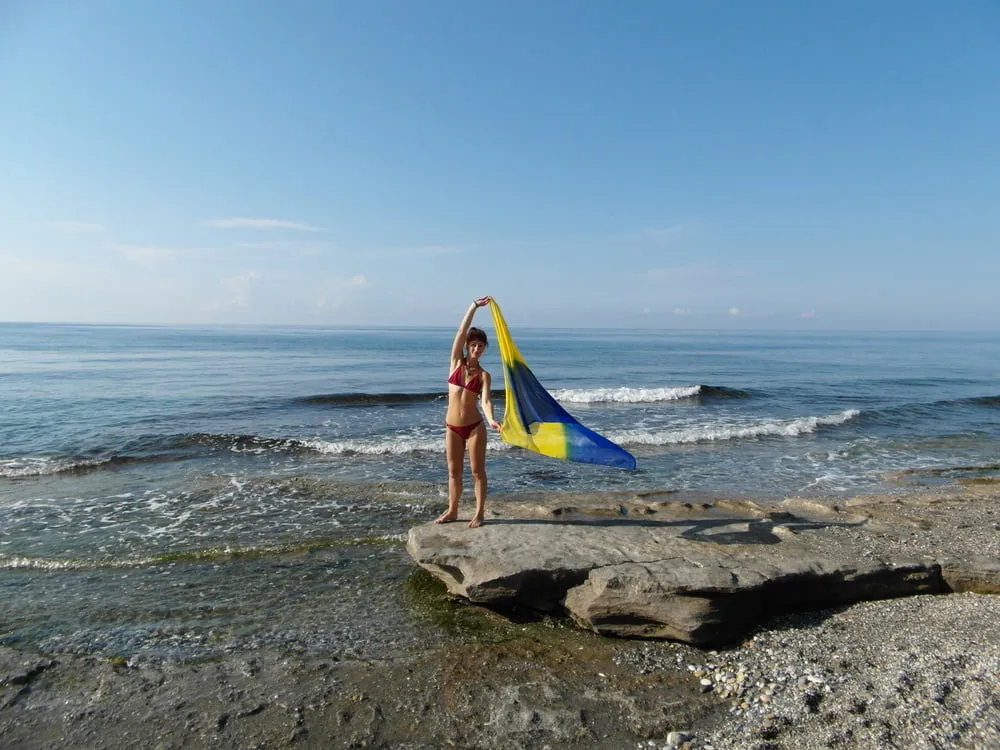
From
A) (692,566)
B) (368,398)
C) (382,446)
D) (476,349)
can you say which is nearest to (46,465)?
(382,446)

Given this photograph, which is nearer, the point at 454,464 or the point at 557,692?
the point at 557,692

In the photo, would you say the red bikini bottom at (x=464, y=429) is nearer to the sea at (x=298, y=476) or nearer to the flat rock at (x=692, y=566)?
the flat rock at (x=692, y=566)

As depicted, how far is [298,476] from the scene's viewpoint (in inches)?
440

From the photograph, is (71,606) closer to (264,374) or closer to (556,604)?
(556,604)

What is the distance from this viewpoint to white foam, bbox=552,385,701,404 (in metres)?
23.3

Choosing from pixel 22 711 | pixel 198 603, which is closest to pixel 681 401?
pixel 198 603

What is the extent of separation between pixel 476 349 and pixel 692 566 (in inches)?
121

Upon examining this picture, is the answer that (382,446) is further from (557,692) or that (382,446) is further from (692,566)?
(557,692)

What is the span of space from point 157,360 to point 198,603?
120 ft

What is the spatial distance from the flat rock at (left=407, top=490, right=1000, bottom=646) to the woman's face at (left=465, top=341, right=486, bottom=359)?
1970 millimetres

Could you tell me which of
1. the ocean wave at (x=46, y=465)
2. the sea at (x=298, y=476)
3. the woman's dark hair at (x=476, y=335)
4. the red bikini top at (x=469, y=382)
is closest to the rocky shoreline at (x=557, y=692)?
the sea at (x=298, y=476)

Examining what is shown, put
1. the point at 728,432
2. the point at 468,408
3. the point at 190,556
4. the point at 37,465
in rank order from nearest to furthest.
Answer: the point at 468,408 → the point at 190,556 → the point at 37,465 → the point at 728,432

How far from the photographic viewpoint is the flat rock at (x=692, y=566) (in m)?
4.96

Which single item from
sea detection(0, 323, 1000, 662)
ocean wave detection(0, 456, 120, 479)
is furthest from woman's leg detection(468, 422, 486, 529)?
ocean wave detection(0, 456, 120, 479)
